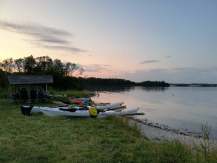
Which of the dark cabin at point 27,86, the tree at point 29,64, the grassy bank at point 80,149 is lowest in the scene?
the grassy bank at point 80,149

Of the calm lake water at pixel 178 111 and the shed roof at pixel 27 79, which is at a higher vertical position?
the shed roof at pixel 27 79

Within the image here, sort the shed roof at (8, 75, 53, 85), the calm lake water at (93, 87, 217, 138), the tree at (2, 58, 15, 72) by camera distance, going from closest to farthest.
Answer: the calm lake water at (93, 87, 217, 138)
the shed roof at (8, 75, 53, 85)
the tree at (2, 58, 15, 72)

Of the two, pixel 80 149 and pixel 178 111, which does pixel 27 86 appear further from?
pixel 80 149

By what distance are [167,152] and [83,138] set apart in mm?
4197

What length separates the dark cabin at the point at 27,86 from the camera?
2775 centimetres

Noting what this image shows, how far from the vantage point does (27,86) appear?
29.2 m

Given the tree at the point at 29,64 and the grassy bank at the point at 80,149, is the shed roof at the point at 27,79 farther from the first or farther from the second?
the tree at the point at 29,64

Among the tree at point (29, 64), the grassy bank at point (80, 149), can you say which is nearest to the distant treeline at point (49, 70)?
the tree at point (29, 64)

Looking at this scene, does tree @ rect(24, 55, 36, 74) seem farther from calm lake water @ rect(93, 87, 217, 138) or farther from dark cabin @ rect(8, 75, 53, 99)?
dark cabin @ rect(8, 75, 53, 99)

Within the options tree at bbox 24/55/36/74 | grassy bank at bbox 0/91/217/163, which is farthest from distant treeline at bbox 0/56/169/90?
grassy bank at bbox 0/91/217/163

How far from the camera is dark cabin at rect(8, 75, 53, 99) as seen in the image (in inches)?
1093

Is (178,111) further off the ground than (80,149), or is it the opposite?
(80,149)

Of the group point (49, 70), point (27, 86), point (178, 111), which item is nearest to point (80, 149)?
point (27, 86)

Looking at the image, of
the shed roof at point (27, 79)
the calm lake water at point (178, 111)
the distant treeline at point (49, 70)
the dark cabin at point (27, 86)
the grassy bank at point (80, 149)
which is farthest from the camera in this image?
the distant treeline at point (49, 70)
